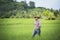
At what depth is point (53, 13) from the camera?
96.0 inches

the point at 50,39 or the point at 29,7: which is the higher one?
the point at 29,7

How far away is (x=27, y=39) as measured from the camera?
7.41 ft

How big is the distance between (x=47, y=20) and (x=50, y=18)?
0.20 ft

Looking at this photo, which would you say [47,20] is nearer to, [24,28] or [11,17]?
[24,28]

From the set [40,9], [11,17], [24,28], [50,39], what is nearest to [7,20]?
[11,17]

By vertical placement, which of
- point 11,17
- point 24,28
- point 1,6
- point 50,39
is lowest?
point 50,39

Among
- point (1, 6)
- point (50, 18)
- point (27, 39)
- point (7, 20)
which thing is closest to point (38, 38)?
point (27, 39)

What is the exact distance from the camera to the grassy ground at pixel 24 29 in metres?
2.19

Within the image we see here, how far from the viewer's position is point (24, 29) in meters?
2.26

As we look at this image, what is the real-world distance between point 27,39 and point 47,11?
51cm

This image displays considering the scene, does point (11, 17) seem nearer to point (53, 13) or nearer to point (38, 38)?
point (38, 38)

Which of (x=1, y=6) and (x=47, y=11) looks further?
(x=47, y=11)

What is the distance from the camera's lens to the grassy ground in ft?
7.18

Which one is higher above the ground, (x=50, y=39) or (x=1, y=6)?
(x=1, y=6)
